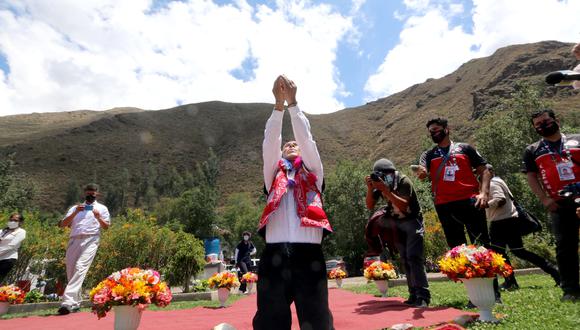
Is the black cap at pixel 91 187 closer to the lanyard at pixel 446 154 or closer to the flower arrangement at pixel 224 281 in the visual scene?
the flower arrangement at pixel 224 281

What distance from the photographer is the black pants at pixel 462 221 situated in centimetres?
445

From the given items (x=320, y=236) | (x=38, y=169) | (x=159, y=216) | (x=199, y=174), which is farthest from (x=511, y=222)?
(x=38, y=169)

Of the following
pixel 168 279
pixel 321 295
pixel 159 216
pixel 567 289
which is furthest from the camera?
pixel 159 216

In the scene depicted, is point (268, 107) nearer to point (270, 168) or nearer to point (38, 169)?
point (38, 169)

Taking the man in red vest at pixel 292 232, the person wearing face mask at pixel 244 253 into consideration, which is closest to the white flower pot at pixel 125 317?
the man in red vest at pixel 292 232

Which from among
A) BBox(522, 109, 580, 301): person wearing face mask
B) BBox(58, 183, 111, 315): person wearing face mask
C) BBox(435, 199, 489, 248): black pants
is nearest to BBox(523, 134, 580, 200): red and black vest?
BBox(522, 109, 580, 301): person wearing face mask

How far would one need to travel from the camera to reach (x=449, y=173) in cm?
460

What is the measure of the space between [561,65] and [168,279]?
110204 mm

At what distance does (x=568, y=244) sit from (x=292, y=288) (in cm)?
342

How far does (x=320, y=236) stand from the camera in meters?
2.72

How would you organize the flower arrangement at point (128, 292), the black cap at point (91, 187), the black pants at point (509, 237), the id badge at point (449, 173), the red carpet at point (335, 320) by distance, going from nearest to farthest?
the flower arrangement at point (128, 292) → the red carpet at point (335, 320) → the id badge at point (449, 173) → the black pants at point (509, 237) → the black cap at point (91, 187)

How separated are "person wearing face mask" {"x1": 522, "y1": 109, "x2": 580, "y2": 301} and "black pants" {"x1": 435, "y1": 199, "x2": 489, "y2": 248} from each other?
691 millimetres

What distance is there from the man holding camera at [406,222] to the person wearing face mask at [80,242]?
4858 mm

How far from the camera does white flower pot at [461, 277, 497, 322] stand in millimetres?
3438
